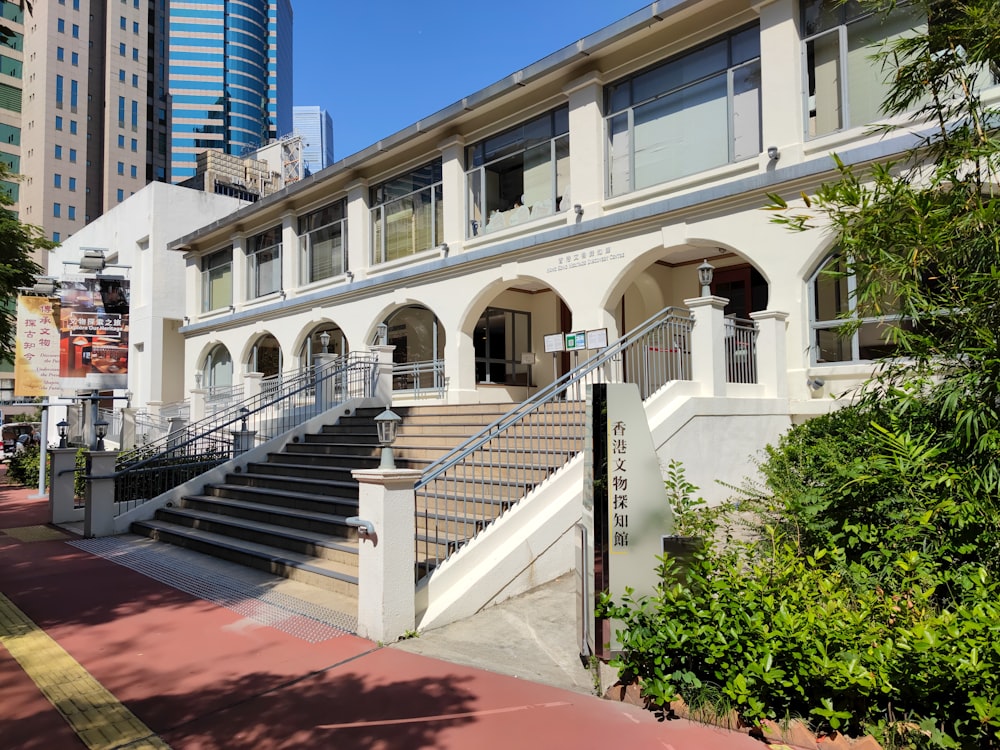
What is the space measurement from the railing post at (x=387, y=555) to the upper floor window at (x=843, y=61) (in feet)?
28.6

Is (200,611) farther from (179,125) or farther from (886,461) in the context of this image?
(179,125)

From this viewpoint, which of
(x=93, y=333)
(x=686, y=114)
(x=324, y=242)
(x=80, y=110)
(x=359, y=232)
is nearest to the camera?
(x=686, y=114)

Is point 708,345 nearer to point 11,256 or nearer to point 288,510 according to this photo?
point 288,510

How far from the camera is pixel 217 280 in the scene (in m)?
24.9

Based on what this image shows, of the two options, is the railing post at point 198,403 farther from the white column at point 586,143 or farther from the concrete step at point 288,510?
the white column at point 586,143

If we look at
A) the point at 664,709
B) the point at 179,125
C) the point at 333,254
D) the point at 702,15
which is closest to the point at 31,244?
the point at 333,254

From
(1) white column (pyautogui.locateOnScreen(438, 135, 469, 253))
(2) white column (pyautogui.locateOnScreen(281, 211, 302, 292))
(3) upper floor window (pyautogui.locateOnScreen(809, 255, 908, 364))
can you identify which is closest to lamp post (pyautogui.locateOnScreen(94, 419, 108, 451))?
(1) white column (pyautogui.locateOnScreen(438, 135, 469, 253))

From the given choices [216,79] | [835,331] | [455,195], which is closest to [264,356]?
[455,195]

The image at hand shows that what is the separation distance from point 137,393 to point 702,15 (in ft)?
82.1

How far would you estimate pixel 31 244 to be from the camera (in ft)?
60.5

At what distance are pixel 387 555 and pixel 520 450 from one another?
9.84 feet

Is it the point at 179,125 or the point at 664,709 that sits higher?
the point at 179,125

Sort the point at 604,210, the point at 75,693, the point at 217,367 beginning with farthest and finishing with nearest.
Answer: the point at 217,367, the point at 604,210, the point at 75,693

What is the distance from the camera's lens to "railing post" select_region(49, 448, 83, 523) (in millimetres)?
11875
